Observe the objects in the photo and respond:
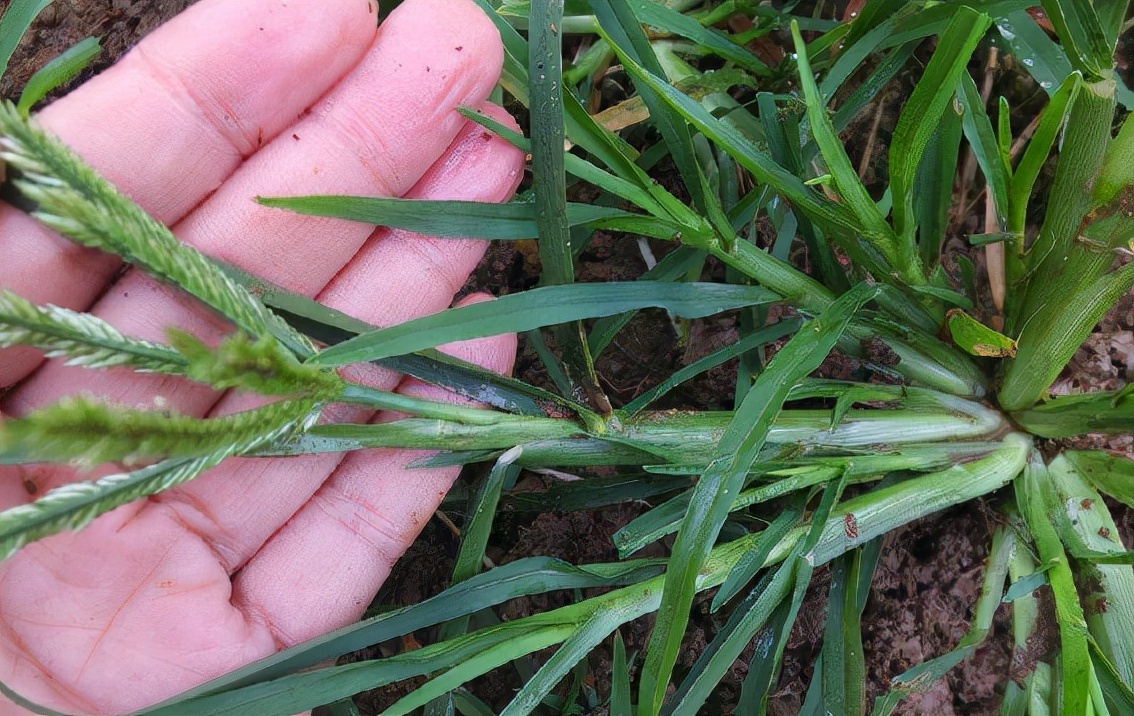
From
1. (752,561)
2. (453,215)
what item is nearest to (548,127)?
(453,215)

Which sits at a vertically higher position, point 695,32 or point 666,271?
point 695,32

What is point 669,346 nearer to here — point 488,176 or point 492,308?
point 488,176

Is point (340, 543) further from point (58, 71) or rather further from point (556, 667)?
point (58, 71)

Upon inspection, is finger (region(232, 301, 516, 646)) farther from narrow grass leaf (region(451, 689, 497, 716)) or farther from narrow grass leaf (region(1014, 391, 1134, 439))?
narrow grass leaf (region(1014, 391, 1134, 439))

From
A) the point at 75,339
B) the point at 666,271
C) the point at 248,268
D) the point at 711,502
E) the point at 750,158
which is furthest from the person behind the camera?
the point at 666,271

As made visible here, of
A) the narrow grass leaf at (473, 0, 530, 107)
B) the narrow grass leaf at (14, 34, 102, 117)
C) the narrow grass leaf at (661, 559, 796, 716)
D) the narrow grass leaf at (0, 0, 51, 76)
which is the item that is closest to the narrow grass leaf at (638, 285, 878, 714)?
the narrow grass leaf at (661, 559, 796, 716)

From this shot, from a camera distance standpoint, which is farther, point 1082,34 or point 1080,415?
point 1080,415

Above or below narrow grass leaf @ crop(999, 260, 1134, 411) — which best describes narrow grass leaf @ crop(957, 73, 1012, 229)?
above

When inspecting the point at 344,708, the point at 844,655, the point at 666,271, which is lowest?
the point at 844,655

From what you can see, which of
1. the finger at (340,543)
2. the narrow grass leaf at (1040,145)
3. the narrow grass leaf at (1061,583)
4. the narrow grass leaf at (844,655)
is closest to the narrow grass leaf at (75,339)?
the finger at (340,543)
